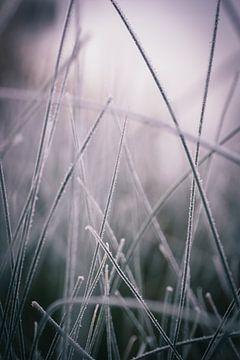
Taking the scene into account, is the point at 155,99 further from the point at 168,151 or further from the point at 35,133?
the point at 35,133

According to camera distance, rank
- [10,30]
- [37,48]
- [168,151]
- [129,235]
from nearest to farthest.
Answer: [129,235] < [168,151] < [37,48] < [10,30]

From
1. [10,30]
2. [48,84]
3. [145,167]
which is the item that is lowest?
[145,167]

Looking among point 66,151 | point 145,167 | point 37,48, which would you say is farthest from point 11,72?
point 145,167

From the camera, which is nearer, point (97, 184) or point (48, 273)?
point (97, 184)

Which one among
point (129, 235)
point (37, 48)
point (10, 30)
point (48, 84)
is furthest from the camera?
point (10, 30)

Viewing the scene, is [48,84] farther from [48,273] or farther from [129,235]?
[129,235]

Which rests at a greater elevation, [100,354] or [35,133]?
[35,133]
